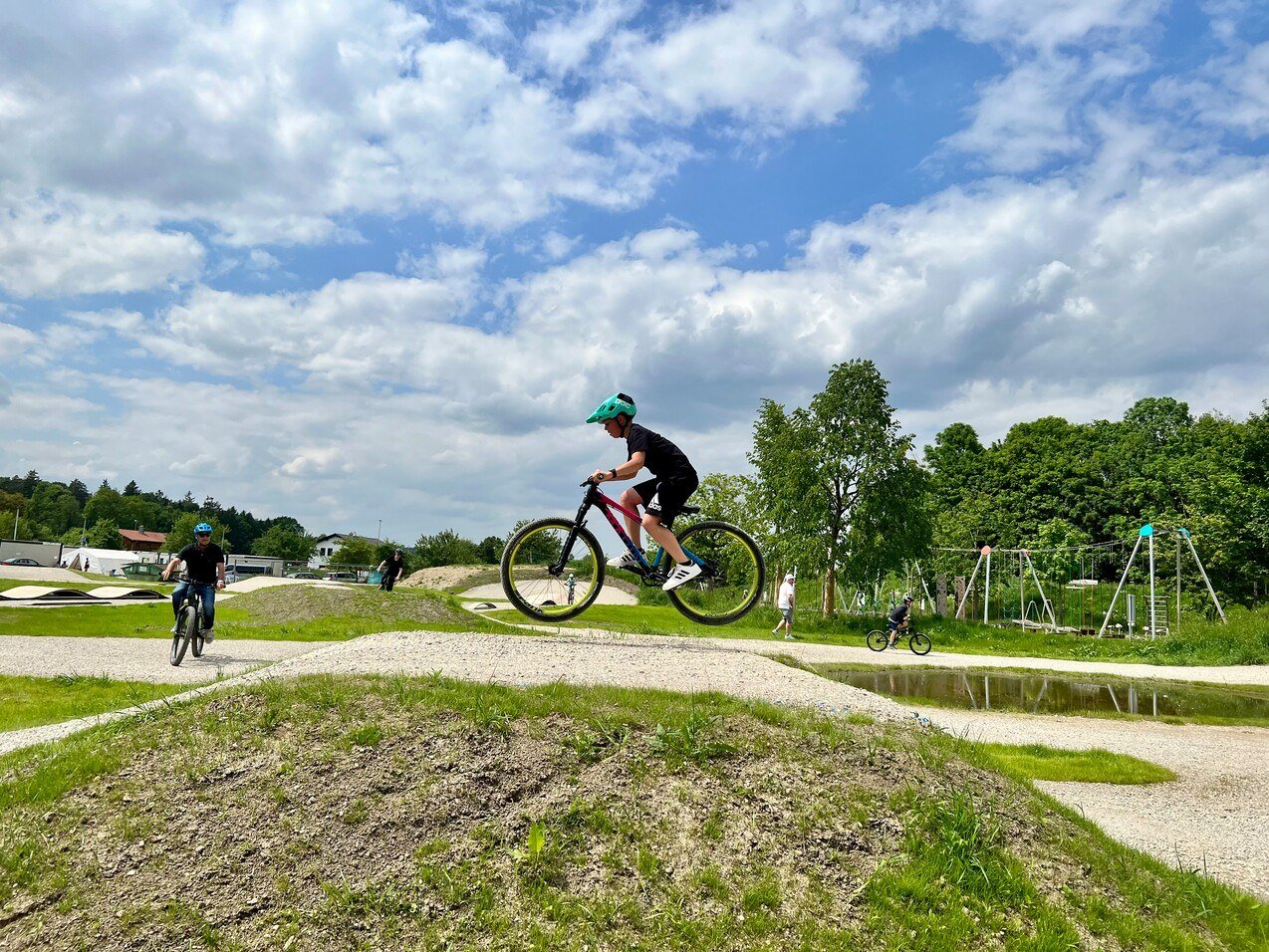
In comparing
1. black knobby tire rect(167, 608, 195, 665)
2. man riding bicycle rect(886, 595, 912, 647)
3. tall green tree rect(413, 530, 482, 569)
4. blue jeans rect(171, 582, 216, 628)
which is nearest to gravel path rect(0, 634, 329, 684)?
black knobby tire rect(167, 608, 195, 665)

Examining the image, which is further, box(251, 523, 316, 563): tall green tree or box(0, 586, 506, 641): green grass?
box(251, 523, 316, 563): tall green tree

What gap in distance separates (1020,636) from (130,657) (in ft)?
107

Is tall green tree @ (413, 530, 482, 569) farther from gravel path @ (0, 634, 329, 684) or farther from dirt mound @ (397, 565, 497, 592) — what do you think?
gravel path @ (0, 634, 329, 684)

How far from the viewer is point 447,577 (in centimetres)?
5950

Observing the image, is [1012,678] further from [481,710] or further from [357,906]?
[357,906]

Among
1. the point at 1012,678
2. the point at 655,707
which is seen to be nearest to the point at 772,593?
the point at 1012,678

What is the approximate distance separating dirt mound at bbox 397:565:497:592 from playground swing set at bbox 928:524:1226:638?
99.6ft

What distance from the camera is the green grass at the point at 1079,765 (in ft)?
36.4

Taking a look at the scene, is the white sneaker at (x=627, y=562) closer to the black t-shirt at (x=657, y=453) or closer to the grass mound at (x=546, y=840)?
the black t-shirt at (x=657, y=453)

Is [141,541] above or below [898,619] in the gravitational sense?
above

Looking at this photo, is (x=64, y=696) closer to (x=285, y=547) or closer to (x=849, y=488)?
(x=849, y=488)

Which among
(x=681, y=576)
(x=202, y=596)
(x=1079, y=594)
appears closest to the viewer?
(x=681, y=576)

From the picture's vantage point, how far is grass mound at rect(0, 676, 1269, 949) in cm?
520

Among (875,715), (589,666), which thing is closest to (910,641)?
(875,715)
